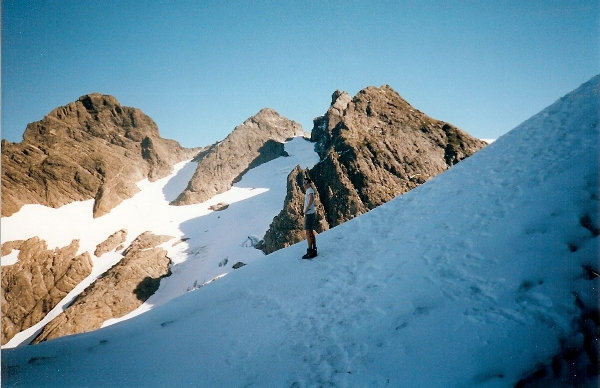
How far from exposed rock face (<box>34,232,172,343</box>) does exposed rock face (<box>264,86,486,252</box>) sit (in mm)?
20431

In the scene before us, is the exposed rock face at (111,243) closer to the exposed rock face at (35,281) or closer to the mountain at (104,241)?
the mountain at (104,241)

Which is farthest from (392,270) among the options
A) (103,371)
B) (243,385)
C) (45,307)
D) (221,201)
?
→ (221,201)

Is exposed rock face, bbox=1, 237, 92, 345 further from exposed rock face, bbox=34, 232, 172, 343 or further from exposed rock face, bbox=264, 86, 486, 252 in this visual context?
exposed rock face, bbox=264, 86, 486, 252

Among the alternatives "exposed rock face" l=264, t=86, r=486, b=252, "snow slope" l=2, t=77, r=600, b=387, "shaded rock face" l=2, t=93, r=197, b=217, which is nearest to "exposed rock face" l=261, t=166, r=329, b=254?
"exposed rock face" l=264, t=86, r=486, b=252

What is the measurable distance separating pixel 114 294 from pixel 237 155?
6643 cm

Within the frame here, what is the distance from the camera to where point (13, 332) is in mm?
44844

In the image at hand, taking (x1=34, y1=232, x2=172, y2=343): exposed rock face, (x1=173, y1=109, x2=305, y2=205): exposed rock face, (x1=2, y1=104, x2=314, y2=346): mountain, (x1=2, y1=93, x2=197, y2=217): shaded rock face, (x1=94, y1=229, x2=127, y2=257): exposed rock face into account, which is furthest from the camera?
(x1=173, y1=109, x2=305, y2=205): exposed rock face

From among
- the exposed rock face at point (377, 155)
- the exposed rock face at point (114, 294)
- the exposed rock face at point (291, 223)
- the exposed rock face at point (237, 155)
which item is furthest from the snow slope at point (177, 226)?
the exposed rock face at point (377, 155)

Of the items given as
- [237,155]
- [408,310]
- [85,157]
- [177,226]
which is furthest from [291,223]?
[85,157]

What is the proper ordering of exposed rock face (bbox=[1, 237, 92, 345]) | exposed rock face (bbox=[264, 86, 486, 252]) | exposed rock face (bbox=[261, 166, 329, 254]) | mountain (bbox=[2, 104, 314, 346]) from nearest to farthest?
mountain (bbox=[2, 104, 314, 346])
exposed rock face (bbox=[1, 237, 92, 345])
exposed rock face (bbox=[261, 166, 329, 254])
exposed rock face (bbox=[264, 86, 486, 252])

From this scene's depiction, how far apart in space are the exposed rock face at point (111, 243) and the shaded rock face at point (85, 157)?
1208 centimetres

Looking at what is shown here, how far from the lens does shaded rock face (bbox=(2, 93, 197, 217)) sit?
6881 centimetres

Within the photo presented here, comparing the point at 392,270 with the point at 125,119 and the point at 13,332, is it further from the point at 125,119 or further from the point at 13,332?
the point at 125,119

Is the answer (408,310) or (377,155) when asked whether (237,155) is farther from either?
(408,310)
